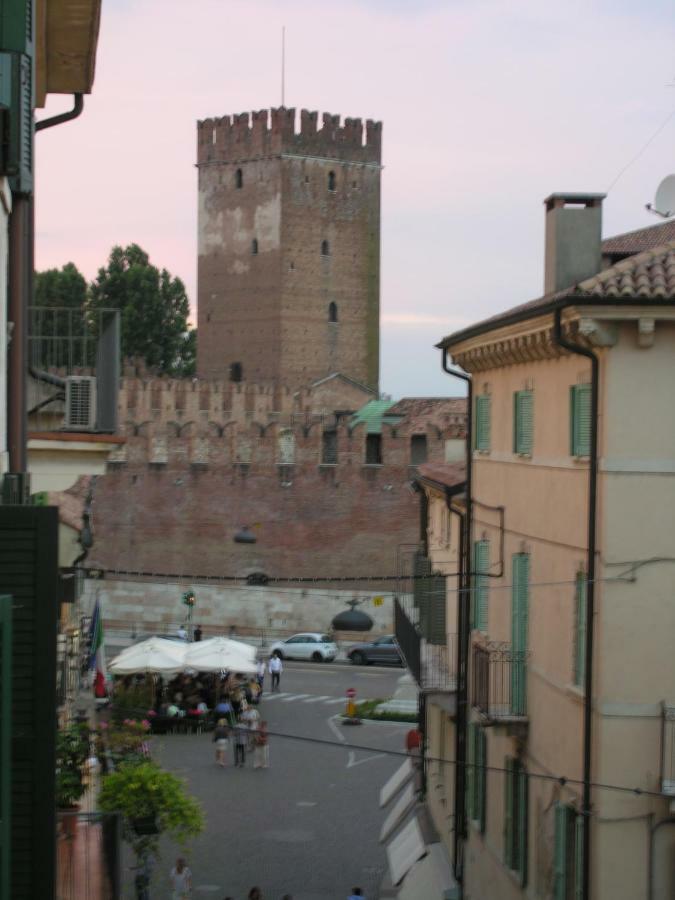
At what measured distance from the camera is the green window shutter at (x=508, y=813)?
1381cm

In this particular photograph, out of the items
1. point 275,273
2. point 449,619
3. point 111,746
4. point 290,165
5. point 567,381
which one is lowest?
point 111,746

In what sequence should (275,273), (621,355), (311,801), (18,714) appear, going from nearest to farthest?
(18,714) < (621,355) < (311,801) < (275,273)

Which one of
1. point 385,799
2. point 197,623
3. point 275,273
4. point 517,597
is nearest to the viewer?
point 517,597

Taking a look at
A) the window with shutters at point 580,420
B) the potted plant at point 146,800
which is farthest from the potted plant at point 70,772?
the window with shutters at point 580,420

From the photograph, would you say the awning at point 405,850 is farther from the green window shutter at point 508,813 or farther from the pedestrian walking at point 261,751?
the pedestrian walking at point 261,751

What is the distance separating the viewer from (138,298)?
76.8 meters

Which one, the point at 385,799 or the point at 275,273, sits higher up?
the point at 275,273

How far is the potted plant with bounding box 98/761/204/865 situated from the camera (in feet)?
50.6

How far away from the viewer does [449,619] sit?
60.4ft

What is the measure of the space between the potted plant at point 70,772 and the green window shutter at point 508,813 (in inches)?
140

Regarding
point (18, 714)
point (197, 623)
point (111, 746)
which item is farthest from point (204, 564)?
point (18, 714)

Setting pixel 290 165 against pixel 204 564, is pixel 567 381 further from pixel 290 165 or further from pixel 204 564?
pixel 290 165

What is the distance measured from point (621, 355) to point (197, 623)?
31.0 m

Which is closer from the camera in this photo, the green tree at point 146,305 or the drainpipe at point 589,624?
the drainpipe at point 589,624
